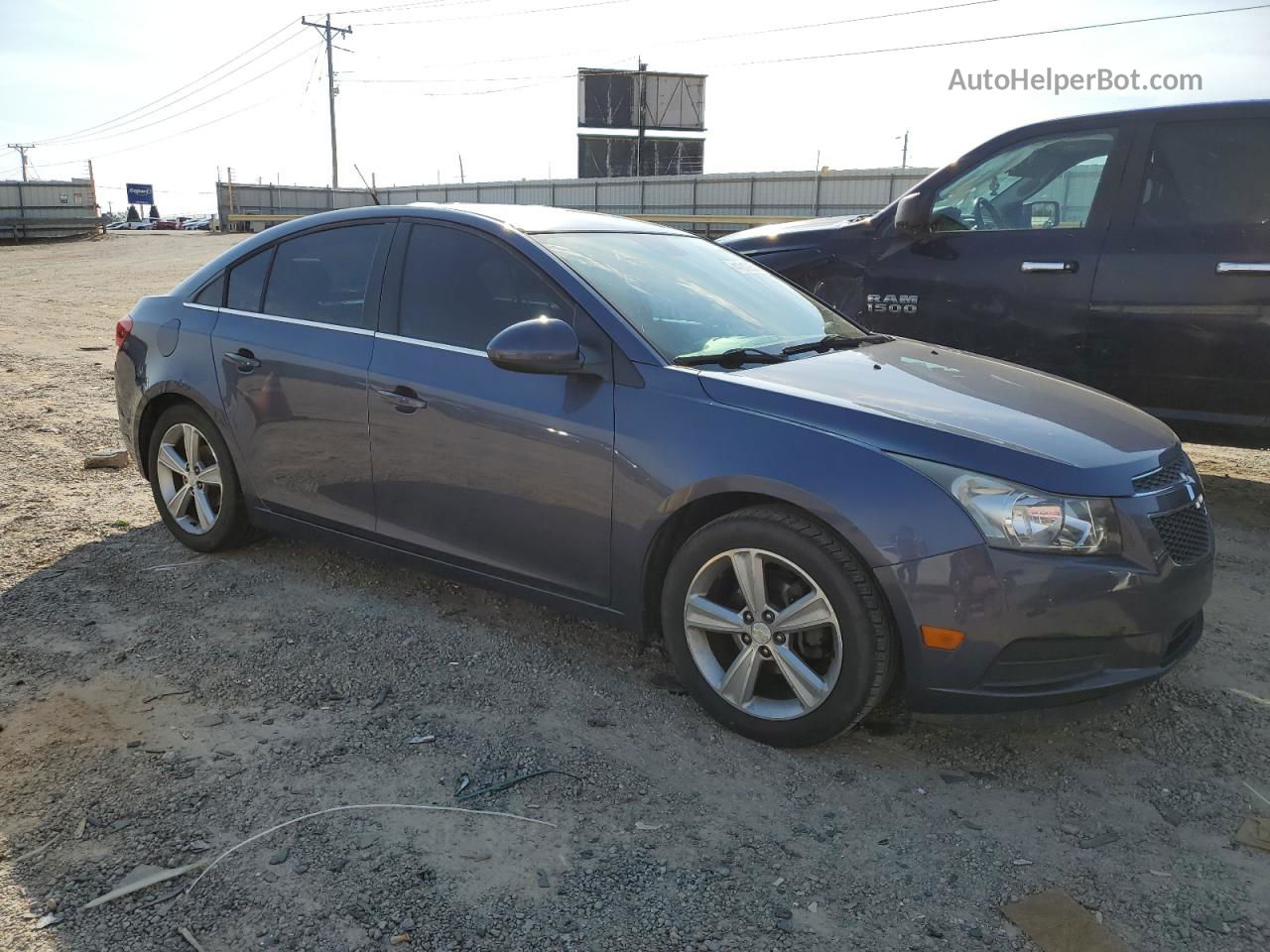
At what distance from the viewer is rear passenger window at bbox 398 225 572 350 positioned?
11.9ft

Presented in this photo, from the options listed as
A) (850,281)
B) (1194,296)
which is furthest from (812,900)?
(850,281)

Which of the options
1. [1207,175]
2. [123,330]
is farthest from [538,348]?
[1207,175]

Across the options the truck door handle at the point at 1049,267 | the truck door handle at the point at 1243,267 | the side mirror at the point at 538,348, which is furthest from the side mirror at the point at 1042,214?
the side mirror at the point at 538,348

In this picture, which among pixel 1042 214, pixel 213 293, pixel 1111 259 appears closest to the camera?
pixel 213 293

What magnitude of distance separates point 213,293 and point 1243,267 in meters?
5.00

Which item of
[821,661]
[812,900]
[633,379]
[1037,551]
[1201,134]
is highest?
[1201,134]

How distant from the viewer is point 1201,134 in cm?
510

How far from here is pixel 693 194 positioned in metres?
35.7

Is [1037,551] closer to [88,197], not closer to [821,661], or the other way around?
[821,661]

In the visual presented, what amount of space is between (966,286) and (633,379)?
317 cm

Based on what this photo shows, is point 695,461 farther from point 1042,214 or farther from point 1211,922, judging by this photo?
point 1042,214

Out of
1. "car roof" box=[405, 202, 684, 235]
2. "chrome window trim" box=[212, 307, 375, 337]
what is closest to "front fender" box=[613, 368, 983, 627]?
"car roof" box=[405, 202, 684, 235]

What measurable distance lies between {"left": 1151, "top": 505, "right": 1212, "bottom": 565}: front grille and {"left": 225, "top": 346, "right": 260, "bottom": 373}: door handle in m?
3.51

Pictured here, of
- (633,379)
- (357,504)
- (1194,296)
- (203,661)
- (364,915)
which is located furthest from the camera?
(1194,296)
